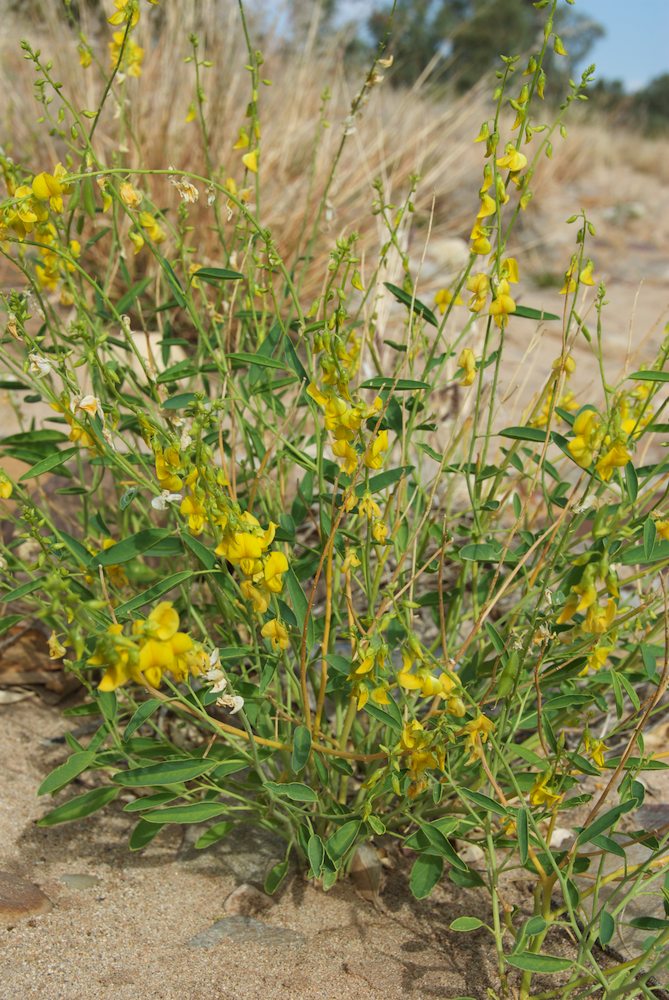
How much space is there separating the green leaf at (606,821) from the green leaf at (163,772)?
0.44 meters

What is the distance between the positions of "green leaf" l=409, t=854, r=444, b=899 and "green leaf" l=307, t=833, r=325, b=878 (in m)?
0.12

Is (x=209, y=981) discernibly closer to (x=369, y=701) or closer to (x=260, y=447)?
(x=369, y=701)

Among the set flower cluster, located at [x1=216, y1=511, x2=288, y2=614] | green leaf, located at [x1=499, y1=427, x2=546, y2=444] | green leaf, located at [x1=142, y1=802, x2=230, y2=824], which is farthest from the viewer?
green leaf, located at [x1=499, y1=427, x2=546, y2=444]

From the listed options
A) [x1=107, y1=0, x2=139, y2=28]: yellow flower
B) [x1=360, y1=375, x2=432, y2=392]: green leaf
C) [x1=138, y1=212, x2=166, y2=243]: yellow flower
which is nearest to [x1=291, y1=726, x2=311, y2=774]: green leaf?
[x1=360, y1=375, x2=432, y2=392]: green leaf

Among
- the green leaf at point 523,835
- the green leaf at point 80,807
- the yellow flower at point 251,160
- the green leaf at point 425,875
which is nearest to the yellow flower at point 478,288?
the yellow flower at point 251,160

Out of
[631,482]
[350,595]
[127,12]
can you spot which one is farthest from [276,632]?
[127,12]

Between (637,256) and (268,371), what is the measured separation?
612 centimetres

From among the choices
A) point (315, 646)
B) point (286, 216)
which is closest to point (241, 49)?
point (286, 216)

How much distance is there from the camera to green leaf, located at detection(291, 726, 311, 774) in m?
1.09

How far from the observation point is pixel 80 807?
127 cm

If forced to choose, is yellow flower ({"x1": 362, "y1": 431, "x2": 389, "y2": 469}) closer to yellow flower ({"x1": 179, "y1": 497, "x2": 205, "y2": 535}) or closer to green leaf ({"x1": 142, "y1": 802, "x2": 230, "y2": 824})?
yellow flower ({"x1": 179, "y1": 497, "x2": 205, "y2": 535})

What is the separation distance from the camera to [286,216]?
3529 millimetres

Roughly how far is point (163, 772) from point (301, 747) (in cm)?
17

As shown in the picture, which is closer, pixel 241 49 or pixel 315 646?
pixel 315 646
